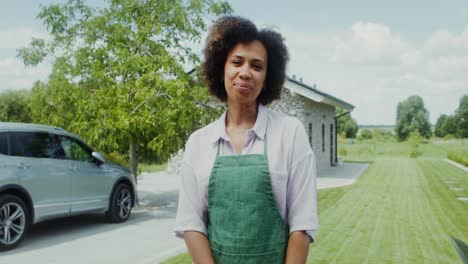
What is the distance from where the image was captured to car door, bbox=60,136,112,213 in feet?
28.4

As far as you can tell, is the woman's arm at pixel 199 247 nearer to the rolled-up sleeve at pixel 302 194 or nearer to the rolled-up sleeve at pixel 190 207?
the rolled-up sleeve at pixel 190 207

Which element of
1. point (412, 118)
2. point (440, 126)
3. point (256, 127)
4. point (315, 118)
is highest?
point (412, 118)

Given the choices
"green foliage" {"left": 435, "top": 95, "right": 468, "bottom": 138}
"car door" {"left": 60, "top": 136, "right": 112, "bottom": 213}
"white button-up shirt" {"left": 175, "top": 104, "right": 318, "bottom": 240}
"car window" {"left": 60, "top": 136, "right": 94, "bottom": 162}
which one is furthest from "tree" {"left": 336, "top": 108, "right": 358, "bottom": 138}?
"white button-up shirt" {"left": 175, "top": 104, "right": 318, "bottom": 240}

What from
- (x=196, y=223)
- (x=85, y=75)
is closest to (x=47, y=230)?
(x=85, y=75)

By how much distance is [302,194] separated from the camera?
6.95ft

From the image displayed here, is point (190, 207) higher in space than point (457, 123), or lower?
lower

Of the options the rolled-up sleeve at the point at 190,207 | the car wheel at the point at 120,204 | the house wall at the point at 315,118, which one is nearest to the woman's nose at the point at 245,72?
the rolled-up sleeve at the point at 190,207

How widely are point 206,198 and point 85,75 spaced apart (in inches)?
372

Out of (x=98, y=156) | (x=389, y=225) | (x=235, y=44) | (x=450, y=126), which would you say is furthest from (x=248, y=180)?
(x=450, y=126)

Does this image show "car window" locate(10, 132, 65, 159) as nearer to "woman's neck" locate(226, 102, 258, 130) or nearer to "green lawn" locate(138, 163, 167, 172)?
"woman's neck" locate(226, 102, 258, 130)

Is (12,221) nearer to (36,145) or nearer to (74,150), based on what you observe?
(36,145)

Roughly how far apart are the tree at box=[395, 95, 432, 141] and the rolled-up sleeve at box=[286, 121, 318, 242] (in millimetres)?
83277

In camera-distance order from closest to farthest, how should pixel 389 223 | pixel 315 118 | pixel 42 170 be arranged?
pixel 42 170 < pixel 389 223 < pixel 315 118

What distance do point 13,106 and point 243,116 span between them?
108ft
